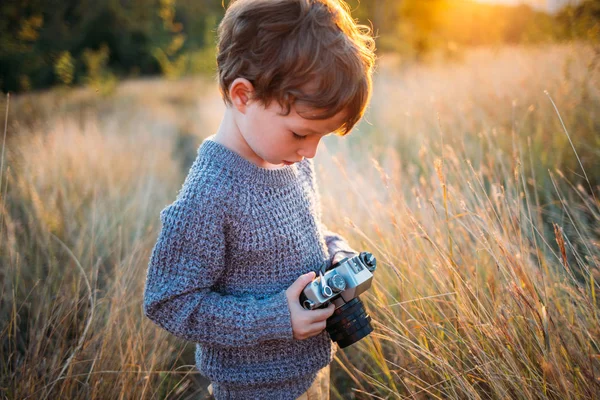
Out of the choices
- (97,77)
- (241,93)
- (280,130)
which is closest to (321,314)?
(280,130)

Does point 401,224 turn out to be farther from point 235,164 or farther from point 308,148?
point 235,164

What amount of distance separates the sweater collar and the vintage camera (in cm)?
34

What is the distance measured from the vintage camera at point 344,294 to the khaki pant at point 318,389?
283 mm

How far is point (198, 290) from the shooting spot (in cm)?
118

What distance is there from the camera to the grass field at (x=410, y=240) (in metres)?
1.42

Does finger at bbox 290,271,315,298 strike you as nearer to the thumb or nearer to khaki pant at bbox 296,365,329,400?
the thumb

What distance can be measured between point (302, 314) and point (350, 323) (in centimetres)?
16

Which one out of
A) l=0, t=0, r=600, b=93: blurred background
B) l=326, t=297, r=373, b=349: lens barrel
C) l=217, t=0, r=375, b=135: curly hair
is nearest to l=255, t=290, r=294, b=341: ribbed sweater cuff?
l=326, t=297, r=373, b=349: lens barrel

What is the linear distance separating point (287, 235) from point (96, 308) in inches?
57.3

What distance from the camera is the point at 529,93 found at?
3994 millimetres

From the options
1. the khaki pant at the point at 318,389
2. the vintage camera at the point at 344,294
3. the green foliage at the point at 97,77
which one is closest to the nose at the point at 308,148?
the vintage camera at the point at 344,294

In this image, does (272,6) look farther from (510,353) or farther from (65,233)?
(65,233)

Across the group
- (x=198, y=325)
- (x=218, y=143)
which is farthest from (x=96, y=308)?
(x=218, y=143)

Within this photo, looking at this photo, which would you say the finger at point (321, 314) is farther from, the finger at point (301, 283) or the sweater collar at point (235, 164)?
the sweater collar at point (235, 164)
